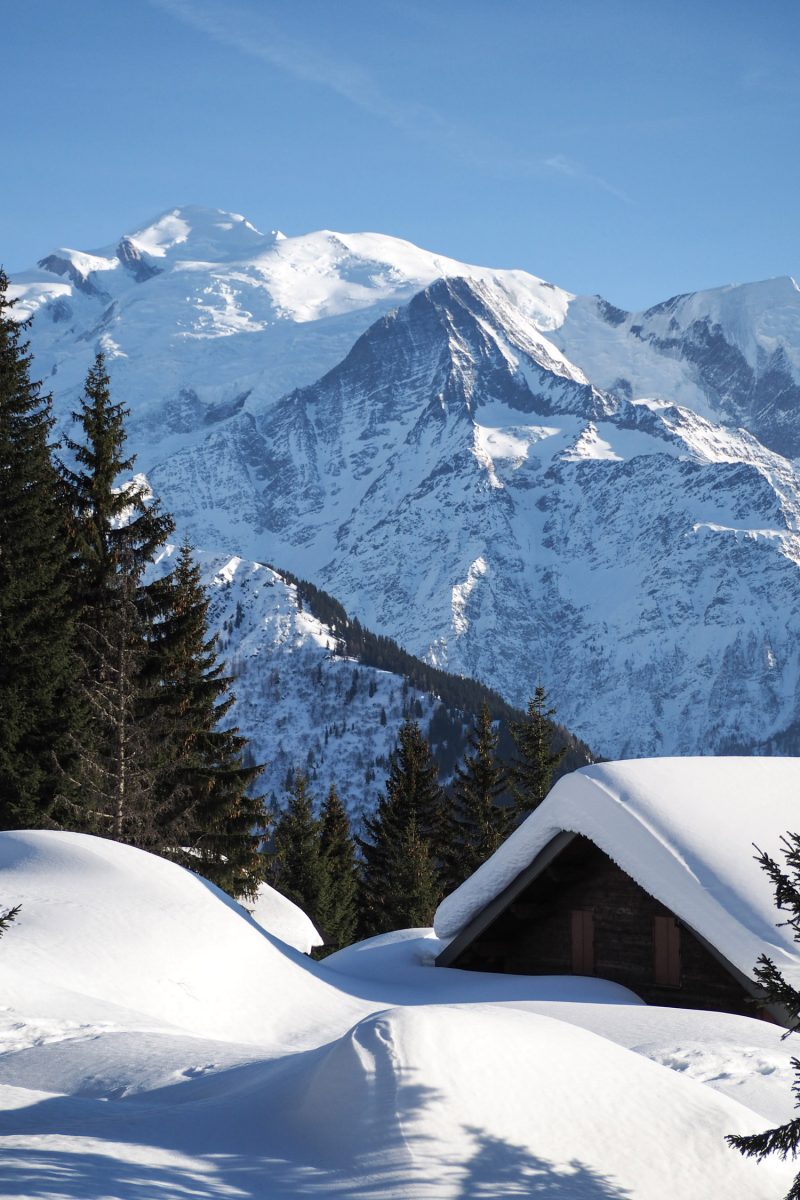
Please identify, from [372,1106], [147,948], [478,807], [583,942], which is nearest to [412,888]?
[478,807]

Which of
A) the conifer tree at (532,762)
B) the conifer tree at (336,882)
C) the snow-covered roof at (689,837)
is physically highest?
the conifer tree at (532,762)

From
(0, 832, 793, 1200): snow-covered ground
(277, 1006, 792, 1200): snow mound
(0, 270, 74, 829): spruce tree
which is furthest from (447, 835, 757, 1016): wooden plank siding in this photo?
(0, 270, 74, 829): spruce tree

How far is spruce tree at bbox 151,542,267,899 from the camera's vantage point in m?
31.5

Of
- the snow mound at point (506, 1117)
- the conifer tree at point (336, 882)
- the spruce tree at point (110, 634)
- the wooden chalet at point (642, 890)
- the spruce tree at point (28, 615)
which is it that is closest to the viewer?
the snow mound at point (506, 1117)

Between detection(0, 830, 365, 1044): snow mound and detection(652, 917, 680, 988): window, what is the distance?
476cm

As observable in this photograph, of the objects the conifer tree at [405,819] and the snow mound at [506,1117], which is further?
the conifer tree at [405,819]

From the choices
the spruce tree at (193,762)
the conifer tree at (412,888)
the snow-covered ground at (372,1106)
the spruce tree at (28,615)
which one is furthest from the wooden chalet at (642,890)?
the conifer tree at (412,888)

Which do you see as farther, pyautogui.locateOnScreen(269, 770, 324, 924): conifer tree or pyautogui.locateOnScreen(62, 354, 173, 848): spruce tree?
pyautogui.locateOnScreen(269, 770, 324, 924): conifer tree

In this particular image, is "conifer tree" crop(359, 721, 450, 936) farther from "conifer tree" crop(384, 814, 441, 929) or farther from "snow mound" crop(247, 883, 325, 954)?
"snow mound" crop(247, 883, 325, 954)

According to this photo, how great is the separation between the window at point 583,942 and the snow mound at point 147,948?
4.54 meters

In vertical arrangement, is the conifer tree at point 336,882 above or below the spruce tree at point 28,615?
below

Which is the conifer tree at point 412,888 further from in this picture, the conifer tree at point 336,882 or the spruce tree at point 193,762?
the spruce tree at point 193,762

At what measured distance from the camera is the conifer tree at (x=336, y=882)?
56.3m

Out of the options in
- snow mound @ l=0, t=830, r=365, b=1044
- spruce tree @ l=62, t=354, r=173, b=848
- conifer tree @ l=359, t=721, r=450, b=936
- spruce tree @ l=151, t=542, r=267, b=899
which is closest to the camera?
snow mound @ l=0, t=830, r=365, b=1044
